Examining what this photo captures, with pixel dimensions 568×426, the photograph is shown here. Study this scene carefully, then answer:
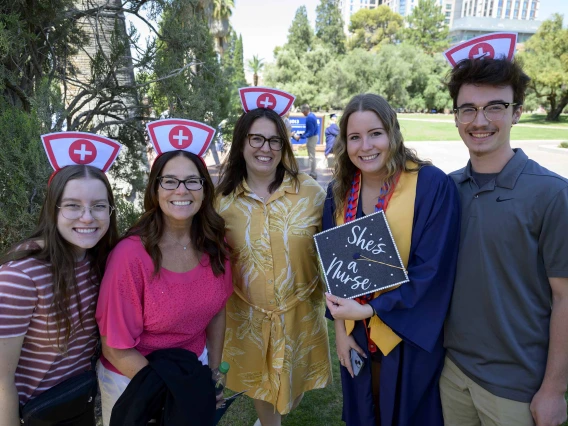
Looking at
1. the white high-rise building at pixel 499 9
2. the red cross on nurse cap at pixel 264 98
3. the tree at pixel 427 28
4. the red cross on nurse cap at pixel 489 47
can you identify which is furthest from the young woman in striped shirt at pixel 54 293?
the white high-rise building at pixel 499 9

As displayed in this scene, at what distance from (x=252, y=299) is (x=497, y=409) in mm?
1377

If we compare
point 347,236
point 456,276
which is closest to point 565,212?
point 456,276

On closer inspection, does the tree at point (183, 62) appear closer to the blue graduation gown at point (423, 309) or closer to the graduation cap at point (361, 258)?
the graduation cap at point (361, 258)

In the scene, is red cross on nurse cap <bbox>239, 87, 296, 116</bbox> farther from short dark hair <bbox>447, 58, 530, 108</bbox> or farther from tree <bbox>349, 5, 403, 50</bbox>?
tree <bbox>349, 5, 403, 50</bbox>

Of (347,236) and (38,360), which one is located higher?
(347,236)

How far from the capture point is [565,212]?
1.59 m

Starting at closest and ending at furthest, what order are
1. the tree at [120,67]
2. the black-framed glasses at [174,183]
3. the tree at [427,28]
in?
the black-framed glasses at [174,183] → the tree at [120,67] → the tree at [427,28]

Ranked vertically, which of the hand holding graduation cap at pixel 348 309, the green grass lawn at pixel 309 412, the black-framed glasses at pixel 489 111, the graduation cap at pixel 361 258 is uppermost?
the black-framed glasses at pixel 489 111

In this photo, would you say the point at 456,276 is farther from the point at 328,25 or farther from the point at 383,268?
the point at 328,25

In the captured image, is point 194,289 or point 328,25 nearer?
point 194,289

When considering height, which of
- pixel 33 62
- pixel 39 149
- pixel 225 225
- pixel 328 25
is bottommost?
pixel 225 225

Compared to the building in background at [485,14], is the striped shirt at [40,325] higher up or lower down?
lower down

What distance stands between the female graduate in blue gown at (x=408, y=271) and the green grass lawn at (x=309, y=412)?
108 cm

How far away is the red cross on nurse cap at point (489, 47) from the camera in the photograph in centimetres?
192
